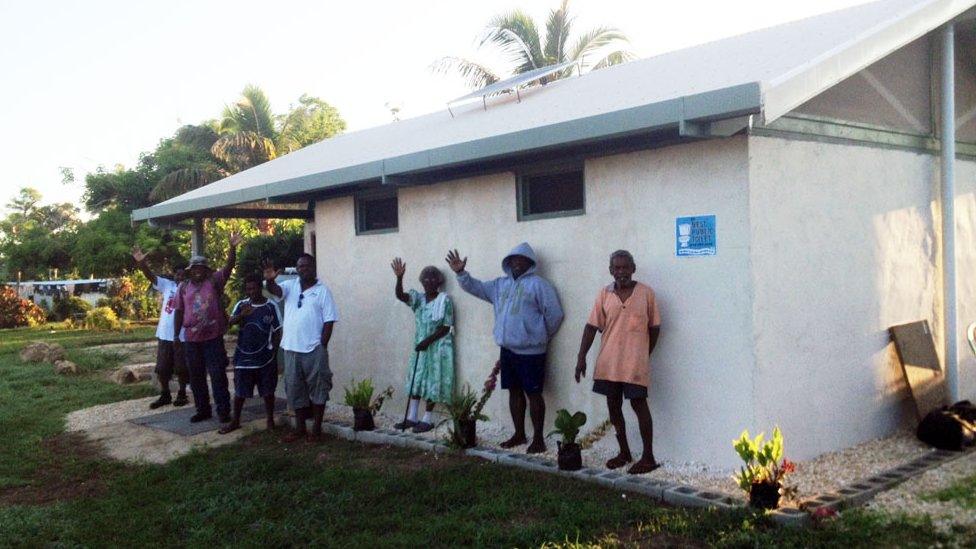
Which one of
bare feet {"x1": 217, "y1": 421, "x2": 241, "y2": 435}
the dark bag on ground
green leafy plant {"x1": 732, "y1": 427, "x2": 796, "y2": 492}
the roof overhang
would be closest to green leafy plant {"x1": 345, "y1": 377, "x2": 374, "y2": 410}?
bare feet {"x1": 217, "y1": 421, "x2": 241, "y2": 435}

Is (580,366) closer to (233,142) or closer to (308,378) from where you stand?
(308,378)

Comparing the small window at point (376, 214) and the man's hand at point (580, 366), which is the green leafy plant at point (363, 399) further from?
the man's hand at point (580, 366)

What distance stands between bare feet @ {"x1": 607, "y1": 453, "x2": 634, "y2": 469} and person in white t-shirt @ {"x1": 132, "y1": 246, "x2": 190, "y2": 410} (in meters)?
5.41

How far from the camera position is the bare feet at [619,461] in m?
6.51

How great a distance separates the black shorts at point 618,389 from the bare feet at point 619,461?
1.48 feet

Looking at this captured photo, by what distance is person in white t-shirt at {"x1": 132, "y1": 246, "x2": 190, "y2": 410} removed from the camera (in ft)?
32.6

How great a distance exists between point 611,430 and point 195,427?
449cm

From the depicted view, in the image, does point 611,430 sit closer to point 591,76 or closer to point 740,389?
point 740,389

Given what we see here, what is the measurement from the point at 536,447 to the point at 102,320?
67.2 feet

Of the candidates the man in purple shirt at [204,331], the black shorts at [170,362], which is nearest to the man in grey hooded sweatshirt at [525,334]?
the man in purple shirt at [204,331]

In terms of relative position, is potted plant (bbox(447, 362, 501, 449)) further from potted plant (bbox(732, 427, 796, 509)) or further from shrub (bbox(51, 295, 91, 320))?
shrub (bbox(51, 295, 91, 320))

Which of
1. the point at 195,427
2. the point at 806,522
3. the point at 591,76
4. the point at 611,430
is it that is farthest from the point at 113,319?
the point at 806,522

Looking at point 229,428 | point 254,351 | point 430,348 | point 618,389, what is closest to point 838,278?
point 618,389

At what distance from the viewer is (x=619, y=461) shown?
6.55 meters
